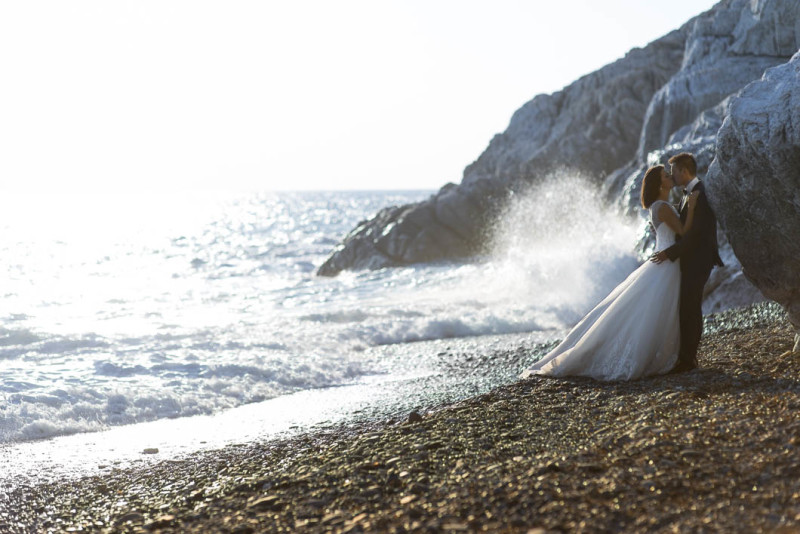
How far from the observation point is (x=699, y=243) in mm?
8008

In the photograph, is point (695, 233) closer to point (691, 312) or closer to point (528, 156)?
point (691, 312)

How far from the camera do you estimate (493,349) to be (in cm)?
1415

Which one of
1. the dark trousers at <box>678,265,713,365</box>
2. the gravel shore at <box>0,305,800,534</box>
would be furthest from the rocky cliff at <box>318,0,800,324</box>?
the gravel shore at <box>0,305,800,534</box>

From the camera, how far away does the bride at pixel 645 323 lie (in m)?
8.05

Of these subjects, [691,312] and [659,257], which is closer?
[691,312]

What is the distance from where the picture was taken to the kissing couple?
8008 millimetres

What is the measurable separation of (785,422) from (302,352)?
10.5 m

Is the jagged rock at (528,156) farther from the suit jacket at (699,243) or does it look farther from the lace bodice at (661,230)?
the suit jacket at (699,243)

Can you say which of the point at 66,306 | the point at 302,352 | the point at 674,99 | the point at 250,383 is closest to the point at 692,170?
the point at 250,383

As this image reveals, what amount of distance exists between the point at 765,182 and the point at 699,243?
0.98 metres

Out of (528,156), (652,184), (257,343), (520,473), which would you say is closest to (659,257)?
(652,184)

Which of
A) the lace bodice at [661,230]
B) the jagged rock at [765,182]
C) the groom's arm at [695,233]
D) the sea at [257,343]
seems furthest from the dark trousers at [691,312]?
the sea at [257,343]

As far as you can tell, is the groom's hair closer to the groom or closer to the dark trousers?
the groom

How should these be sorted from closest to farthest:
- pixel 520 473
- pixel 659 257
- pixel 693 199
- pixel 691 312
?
pixel 520 473 → pixel 693 199 → pixel 691 312 → pixel 659 257
